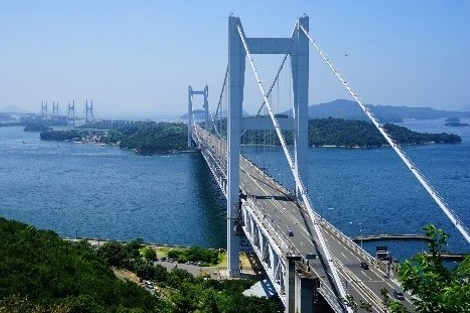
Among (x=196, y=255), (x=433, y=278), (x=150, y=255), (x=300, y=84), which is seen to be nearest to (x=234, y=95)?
(x=300, y=84)

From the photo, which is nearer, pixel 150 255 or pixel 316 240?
pixel 316 240

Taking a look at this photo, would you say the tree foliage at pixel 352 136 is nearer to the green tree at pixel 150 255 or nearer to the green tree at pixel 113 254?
the green tree at pixel 150 255

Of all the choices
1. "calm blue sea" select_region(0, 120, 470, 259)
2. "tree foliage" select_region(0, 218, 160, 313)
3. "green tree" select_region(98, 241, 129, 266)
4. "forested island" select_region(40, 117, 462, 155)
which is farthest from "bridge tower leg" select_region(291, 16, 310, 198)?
"forested island" select_region(40, 117, 462, 155)

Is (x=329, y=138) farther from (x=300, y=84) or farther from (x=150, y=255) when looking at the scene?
(x=300, y=84)

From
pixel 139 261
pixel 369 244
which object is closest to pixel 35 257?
pixel 139 261

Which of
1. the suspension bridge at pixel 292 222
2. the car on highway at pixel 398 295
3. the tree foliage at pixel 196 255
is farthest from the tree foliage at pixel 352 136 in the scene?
the car on highway at pixel 398 295

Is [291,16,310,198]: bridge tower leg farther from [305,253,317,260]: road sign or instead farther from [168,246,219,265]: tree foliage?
[305,253,317,260]: road sign
